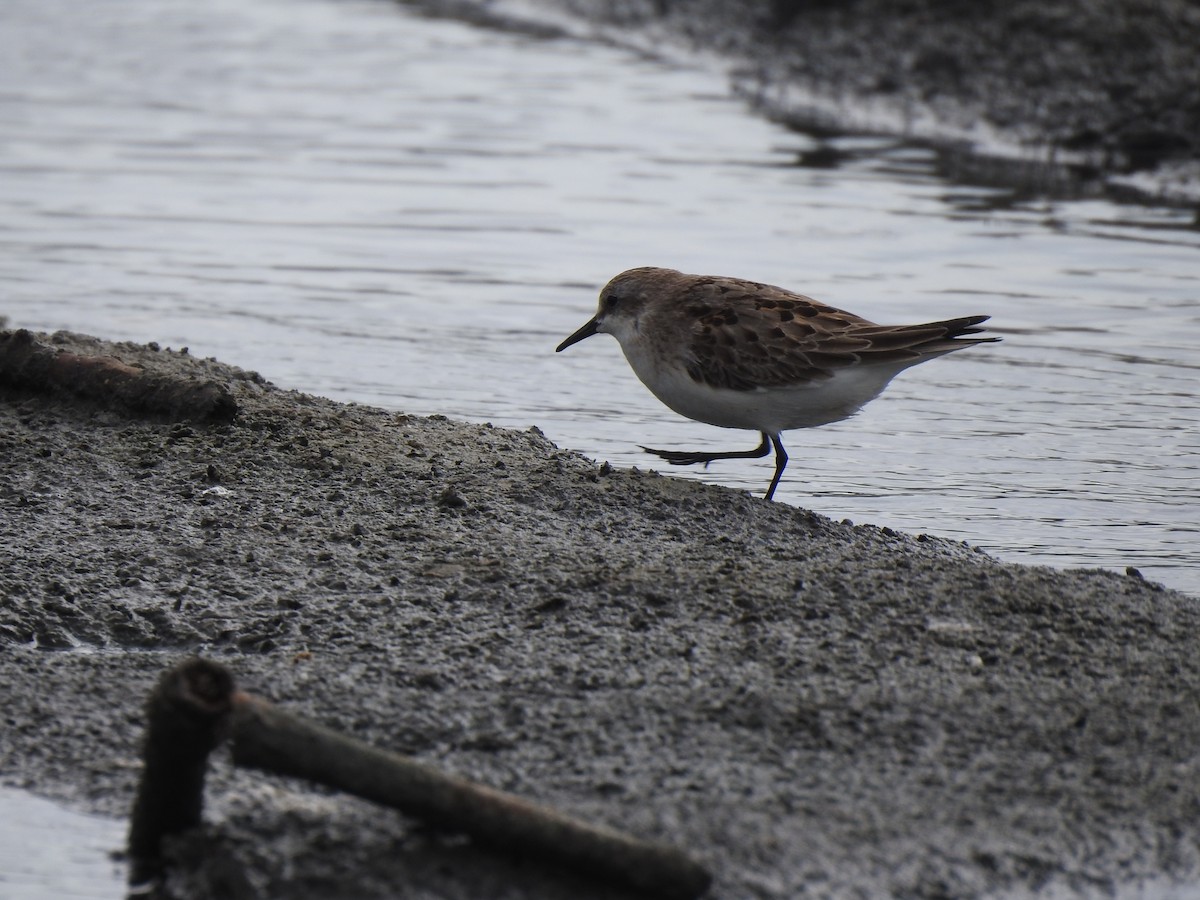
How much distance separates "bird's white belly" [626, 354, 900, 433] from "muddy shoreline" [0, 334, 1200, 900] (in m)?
→ 0.37

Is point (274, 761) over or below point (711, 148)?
below

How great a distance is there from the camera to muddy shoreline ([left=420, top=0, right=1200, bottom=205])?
13203 mm

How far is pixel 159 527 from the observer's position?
5.57 meters

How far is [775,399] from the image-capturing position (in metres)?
6.30

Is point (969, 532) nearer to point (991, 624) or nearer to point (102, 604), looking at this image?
point (991, 624)

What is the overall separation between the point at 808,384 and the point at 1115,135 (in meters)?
8.42

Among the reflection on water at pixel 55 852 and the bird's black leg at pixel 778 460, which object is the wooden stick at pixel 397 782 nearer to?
the reflection on water at pixel 55 852

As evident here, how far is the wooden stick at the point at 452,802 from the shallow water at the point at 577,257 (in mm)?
2878

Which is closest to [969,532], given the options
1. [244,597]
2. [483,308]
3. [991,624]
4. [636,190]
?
[991,624]

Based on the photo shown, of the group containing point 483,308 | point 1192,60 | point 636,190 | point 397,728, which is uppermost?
point 1192,60

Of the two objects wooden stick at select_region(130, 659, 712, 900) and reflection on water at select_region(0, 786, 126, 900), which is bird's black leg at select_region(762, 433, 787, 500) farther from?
reflection on water at select_region(0, 786, 126, 900)

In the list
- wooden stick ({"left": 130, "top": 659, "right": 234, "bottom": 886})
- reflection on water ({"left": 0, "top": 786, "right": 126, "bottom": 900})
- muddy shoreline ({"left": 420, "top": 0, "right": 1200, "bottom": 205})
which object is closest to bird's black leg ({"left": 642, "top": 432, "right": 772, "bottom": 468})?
reflection on water ({"left": 0, "top": 786, "right": 126, "bottom": 900})

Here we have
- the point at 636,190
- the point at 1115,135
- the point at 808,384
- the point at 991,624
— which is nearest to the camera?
the point at 991,624

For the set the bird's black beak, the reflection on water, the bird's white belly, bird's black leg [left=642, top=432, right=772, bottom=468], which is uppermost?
the bird's black beak
